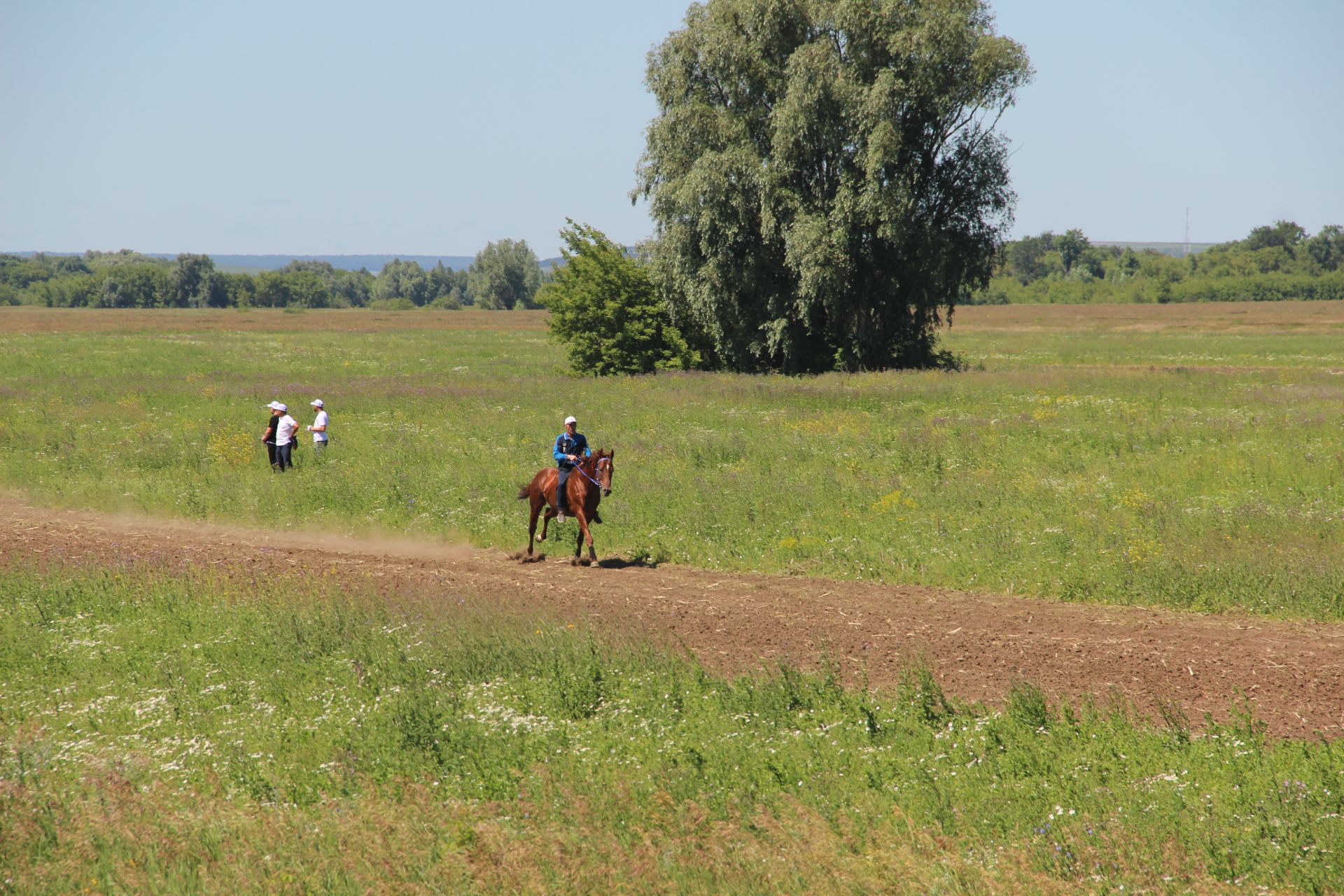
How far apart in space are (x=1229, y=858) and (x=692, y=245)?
1464 inches

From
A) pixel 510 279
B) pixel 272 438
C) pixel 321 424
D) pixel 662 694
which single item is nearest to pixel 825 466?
pixel 321 424

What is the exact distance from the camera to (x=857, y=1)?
40250mm

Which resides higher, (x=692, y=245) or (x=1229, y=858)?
(x=692, y=245)

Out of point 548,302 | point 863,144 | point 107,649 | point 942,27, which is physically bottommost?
point 107,649

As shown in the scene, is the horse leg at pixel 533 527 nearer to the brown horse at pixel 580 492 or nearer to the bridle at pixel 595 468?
the brown horse at pixel 580 492

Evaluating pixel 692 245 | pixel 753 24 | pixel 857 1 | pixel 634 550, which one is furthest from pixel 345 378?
pixel 634 550

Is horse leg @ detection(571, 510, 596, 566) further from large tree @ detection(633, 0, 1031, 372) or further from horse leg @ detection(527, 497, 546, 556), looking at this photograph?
large tree @ detection(633, 0, 1031, 372)

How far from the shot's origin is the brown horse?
16203 millimetres

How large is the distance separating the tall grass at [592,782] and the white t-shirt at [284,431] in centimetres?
1172

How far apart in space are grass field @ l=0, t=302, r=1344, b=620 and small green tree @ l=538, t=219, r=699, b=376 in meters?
2.14

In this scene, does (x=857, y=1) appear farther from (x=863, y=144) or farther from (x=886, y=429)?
(x=886, y=429)

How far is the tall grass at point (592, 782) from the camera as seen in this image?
7.58 meters

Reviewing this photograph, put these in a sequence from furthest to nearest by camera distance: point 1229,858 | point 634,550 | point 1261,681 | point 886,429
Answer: point 886,429
point 634,550
point 1261,681
point 1229,858

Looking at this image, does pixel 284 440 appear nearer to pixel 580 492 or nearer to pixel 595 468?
pixel 580 492
